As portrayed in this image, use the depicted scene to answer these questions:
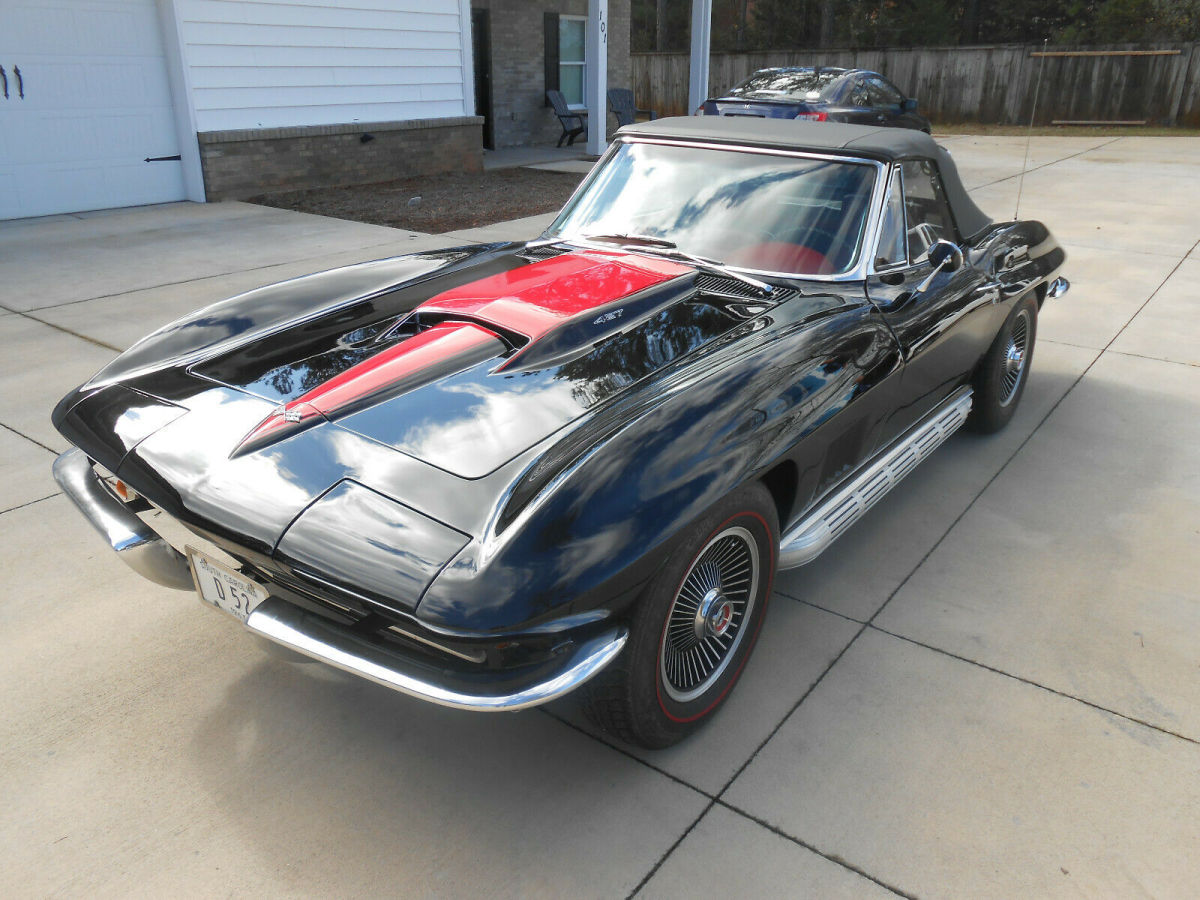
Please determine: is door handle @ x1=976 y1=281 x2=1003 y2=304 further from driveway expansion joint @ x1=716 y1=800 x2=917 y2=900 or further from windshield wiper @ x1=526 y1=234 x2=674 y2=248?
Answer: driveway expansion joint @ x1=716 y1=800 x2=917 y2=900

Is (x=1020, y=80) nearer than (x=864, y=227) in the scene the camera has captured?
No

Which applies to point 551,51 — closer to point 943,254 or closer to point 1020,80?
point 1020,80

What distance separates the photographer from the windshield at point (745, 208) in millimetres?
3377

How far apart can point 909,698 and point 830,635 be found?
362 mm

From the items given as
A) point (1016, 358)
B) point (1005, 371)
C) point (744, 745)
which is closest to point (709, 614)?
point (744, 745)

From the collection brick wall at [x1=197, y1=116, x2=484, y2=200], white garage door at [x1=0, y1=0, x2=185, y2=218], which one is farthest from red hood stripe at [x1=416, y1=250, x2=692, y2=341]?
brick wall at [x1=197, y1=116, x2=484, y2=200]

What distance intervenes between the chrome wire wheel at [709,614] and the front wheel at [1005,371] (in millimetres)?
2228

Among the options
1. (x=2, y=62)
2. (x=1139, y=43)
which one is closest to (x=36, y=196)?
(x=2, y=62)

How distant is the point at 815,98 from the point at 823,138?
8747 millimetres

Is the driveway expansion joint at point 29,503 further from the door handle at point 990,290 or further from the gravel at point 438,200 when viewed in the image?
the gravel at point 438,200

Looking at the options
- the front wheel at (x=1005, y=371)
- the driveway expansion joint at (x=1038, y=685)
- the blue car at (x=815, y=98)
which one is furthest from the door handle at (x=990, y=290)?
the blue car at (x=815, y=98)

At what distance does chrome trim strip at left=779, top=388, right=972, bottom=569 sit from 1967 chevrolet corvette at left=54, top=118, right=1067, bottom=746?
1 centimetres

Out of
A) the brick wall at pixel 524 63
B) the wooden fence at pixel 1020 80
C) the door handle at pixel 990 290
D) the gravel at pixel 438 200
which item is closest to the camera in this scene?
the door handle at pixel 990 290

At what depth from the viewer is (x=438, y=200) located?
36.4 ft
